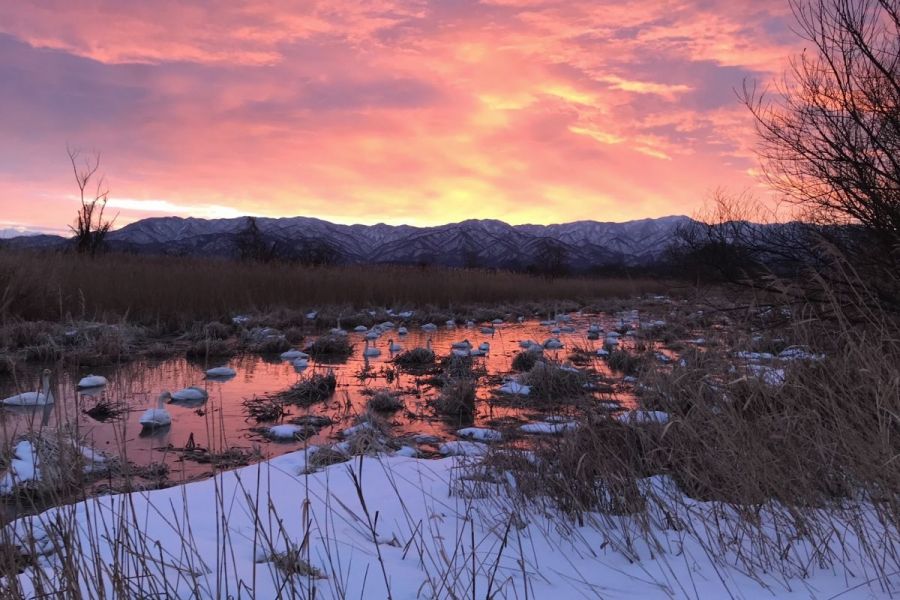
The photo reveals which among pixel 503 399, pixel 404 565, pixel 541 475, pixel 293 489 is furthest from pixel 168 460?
pixel 503 399

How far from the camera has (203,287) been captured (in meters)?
10.8

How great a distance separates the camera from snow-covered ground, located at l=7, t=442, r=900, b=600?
166 cm

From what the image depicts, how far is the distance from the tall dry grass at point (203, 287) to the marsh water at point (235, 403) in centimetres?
109

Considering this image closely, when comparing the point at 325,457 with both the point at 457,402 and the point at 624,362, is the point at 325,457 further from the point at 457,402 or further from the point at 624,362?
the point at 624,362

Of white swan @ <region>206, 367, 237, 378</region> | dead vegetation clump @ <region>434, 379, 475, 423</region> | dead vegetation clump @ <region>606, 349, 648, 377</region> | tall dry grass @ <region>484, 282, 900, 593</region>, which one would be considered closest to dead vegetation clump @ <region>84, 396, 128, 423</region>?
white swan @ <region>206, 367, 237, 378</region>

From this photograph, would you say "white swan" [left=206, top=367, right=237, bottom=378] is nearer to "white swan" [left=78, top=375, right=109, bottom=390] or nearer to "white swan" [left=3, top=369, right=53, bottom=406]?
"white swan" [left=78, top=375, right=109, bottom=390]

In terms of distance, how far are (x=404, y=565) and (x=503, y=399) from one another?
10.7ft

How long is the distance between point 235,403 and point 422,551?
334 centimetres

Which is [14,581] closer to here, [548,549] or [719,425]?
[548,549]

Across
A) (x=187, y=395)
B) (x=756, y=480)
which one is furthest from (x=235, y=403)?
(x=756, y=480)

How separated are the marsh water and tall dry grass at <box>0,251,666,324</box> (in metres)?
1.09

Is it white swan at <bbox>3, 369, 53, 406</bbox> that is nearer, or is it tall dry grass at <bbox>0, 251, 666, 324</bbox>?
white swan at <bbox>3, 369, 53, 406</bbox>

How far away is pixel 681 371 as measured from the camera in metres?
3.78

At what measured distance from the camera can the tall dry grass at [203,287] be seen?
26.6 feet
